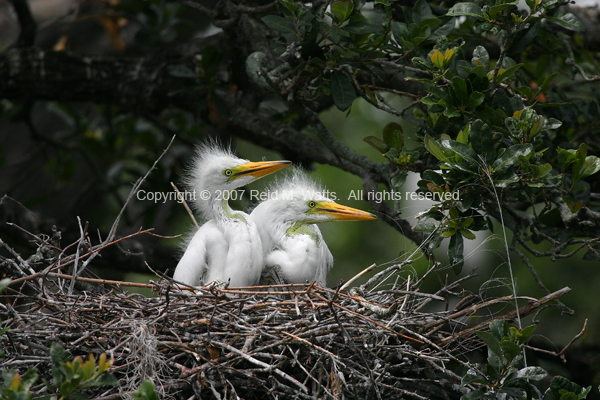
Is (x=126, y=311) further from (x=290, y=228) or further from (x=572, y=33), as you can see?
(x=572, y=33)

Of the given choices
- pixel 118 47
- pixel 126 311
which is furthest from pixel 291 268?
pixel 118 47

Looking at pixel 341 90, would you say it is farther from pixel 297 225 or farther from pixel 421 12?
pixel 297 225

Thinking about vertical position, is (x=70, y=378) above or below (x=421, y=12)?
below

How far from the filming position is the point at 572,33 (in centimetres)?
375

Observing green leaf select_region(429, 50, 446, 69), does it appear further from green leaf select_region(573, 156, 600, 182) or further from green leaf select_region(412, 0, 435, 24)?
green leaf select_region(573, 156, 600, 182)

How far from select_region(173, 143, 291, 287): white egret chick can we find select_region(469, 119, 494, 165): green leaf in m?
1.14

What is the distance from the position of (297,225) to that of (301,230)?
0.04 metres

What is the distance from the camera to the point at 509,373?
1.95 metres

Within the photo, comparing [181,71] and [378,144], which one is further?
[181,71]

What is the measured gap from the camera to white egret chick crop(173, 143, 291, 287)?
9.18 ft

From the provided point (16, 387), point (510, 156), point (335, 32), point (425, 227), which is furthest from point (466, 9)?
point (16, 387)

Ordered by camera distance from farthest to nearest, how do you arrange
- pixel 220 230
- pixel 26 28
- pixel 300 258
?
pixel 26 28 < pixel 220 230 < pixel 300 258

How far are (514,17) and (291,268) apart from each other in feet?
5.03

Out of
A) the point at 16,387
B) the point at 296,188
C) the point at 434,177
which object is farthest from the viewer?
the point at 296,188
